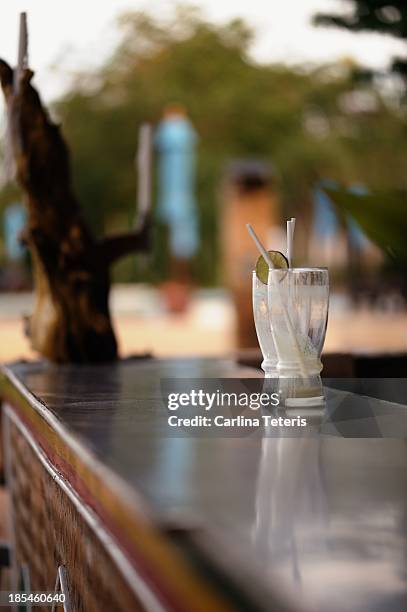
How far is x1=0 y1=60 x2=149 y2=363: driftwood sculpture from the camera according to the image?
2.57 m

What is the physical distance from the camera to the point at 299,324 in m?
1.50

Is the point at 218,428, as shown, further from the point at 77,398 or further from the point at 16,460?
the point at 16,460

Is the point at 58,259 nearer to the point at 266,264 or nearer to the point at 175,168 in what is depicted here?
the point at 266,264

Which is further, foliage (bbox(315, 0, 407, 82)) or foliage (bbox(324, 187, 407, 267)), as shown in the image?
foliage (bbox(315, 0, 407, 82))

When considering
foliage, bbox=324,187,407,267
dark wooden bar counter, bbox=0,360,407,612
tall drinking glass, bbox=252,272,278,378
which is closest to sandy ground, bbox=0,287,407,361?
tall drinking glass, bbox=252,272,278,378

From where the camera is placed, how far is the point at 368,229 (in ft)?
3.84

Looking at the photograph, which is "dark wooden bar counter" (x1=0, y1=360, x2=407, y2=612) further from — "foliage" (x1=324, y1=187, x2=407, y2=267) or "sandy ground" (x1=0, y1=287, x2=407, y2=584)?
"sandy ground" (x1=0, y1=287, x2=407, y2=584)

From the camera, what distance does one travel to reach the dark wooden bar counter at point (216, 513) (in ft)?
2.25

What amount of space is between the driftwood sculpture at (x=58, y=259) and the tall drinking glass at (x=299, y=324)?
1173mm

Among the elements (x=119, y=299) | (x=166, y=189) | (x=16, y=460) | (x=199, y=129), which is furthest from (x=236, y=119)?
(x=16, y=460)

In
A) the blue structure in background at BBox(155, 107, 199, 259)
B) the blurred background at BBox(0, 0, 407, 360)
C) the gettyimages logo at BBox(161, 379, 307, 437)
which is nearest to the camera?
the gettyimages logo at BBox(161, 379, 307, 437)

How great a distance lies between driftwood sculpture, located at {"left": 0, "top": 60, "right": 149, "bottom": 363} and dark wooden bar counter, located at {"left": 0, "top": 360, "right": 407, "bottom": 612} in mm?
1030

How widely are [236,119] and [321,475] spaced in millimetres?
24915

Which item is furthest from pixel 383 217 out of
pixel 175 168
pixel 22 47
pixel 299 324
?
pixel 175 168
